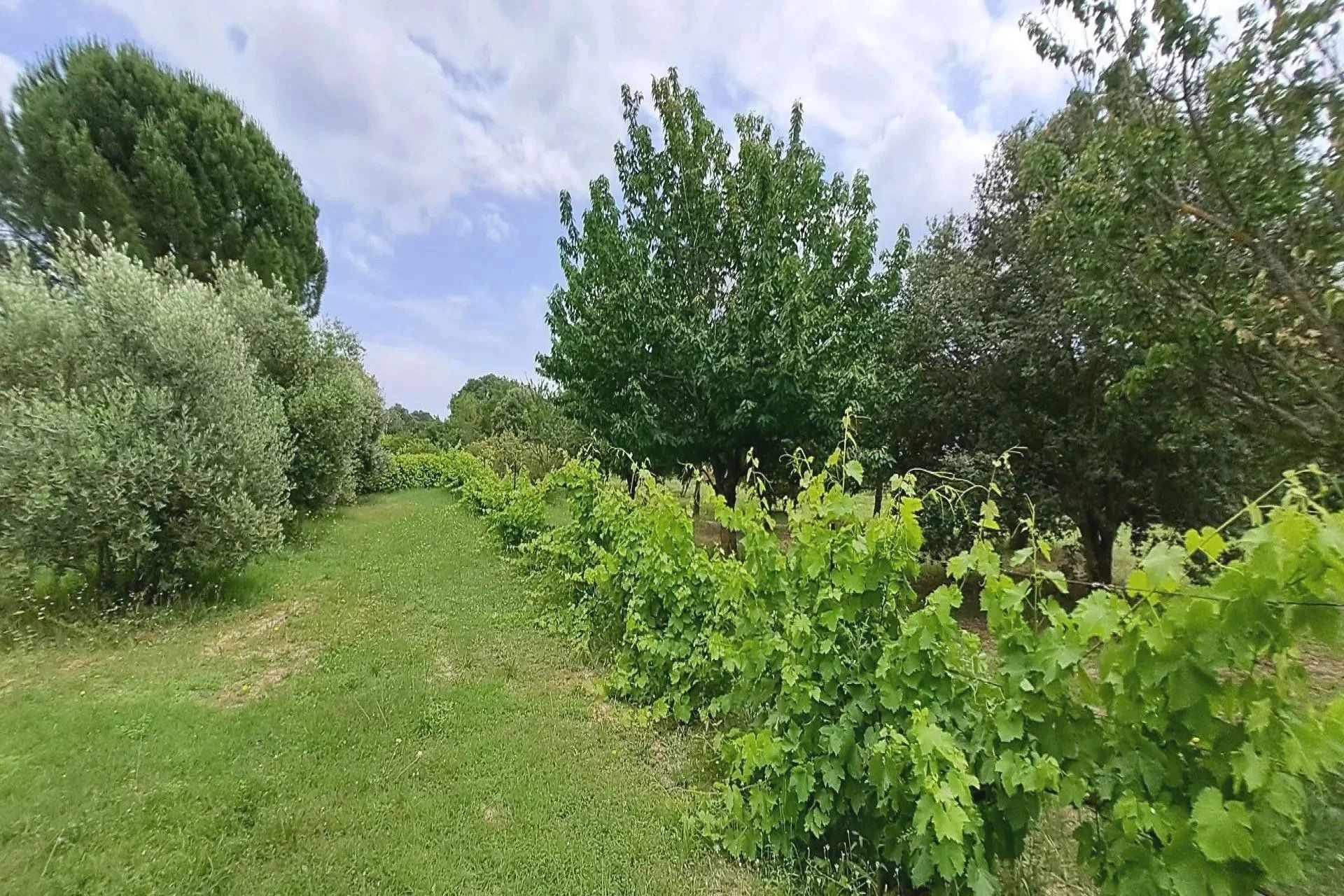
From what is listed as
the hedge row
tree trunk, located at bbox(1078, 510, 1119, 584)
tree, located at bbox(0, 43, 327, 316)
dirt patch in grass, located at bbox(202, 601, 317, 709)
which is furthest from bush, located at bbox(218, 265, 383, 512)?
tree trunk, located at bbox(1078, 510, 1119, 584)

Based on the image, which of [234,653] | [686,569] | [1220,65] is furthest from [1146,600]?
[234,653]

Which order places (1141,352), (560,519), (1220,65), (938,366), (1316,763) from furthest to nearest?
(560,519) < (938,366) < (1141,352) < (1220,65) < (1316,763)

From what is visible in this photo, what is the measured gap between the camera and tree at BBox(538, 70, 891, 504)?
823 centimetres

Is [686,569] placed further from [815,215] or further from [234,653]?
[815,215]

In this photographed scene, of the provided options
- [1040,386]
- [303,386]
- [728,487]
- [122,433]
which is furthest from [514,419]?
[1040,386]

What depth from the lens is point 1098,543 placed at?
30.7 feet

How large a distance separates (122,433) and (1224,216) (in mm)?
10661

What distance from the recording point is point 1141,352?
7.11 metres

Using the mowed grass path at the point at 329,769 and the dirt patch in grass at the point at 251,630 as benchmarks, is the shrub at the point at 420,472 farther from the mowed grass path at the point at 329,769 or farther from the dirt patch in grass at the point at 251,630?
the mowed grass path at the point at 329,769

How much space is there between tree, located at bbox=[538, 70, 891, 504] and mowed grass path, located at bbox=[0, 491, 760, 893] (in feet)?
14.1

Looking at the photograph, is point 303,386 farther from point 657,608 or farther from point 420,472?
point 657,608

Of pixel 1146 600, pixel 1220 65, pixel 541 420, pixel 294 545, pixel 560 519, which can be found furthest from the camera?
pixel 541 420

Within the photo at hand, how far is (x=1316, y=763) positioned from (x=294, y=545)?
463 inches

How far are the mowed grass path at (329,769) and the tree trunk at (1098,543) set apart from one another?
861 centimetres
